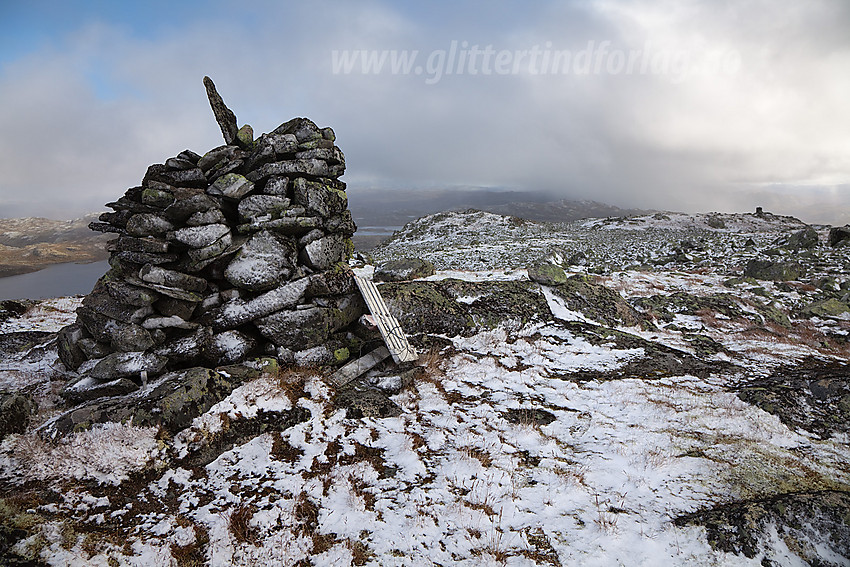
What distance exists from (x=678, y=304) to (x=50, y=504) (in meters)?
20.3

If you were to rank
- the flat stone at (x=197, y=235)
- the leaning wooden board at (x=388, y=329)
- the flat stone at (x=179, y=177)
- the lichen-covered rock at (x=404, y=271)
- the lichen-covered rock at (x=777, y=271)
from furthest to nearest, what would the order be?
the lichen-covered rock at (x=777, y=271) < the lichen-covered rock at (x=404, y=271) < the leaning wooden board at (x=388, y=329) < the flat stone at (x=179, y=177) < the flat stone at (x=197, y=235)

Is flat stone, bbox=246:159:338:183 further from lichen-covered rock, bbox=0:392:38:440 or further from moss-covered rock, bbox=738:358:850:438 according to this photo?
moss-covered rock, bbox=738:358:850:438

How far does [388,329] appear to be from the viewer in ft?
34.5

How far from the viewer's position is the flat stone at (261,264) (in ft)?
31.6

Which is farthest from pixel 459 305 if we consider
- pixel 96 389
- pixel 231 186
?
pixel 96 389

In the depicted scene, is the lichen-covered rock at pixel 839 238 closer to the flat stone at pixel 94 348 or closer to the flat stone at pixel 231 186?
the flat stone at pixel 231 186

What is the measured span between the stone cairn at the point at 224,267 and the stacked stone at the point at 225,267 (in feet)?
0.09

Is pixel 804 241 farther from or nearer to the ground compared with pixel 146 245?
nearer to the ground

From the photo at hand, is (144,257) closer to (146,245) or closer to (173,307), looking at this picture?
(146,245)

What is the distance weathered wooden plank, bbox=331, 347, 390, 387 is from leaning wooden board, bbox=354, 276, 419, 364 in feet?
1.71

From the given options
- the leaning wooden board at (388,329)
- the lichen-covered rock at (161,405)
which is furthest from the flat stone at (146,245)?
the leaning wooden board at (388,329)

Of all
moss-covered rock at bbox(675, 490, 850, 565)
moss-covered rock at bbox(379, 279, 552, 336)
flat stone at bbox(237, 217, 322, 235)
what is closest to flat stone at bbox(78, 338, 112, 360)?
flat stone at bbox(237, 217, 322, 235)

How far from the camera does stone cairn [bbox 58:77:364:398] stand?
28.7 ft

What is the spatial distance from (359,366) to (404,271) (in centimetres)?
820
